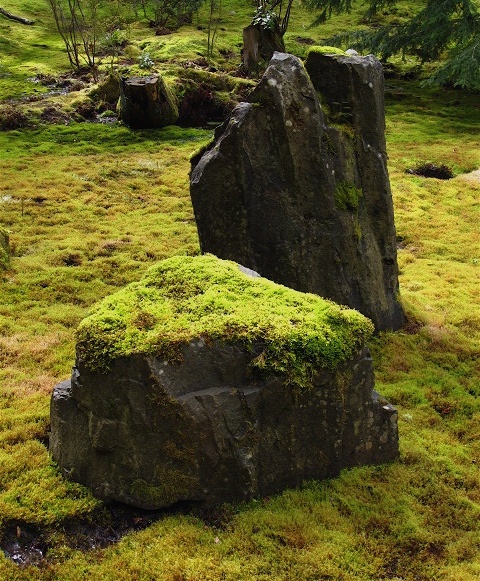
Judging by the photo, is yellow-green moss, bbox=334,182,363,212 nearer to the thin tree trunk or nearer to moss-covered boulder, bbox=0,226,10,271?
moss-covered boulder, bbox=0,226,10,271

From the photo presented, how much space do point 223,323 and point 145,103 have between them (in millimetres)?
20717

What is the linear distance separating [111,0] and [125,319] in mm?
58035

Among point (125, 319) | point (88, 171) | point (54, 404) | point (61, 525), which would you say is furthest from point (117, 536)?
point (88, 171)

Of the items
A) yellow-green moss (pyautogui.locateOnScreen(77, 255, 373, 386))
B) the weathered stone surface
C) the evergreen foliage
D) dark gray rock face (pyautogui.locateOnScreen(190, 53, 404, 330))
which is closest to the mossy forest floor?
yellow-green moss (pyautogui.locateOnScreen(77, 255, 373, 386))

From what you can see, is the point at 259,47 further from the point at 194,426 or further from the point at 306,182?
the point at 194,426

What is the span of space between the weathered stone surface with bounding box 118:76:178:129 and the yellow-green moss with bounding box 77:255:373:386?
1921 centimetres

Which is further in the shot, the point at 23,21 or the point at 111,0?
the point at 111,0

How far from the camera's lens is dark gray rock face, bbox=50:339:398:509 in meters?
5.66

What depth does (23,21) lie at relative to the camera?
4988 centimetres

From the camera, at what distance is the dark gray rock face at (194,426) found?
18.6ft

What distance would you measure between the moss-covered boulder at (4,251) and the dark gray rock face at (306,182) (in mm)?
5224

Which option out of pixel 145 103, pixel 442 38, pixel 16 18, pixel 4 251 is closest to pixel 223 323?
pixel 4 251

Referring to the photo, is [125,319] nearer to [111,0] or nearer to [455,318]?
[455,318]

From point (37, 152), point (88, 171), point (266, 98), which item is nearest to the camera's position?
point (266, 98)
